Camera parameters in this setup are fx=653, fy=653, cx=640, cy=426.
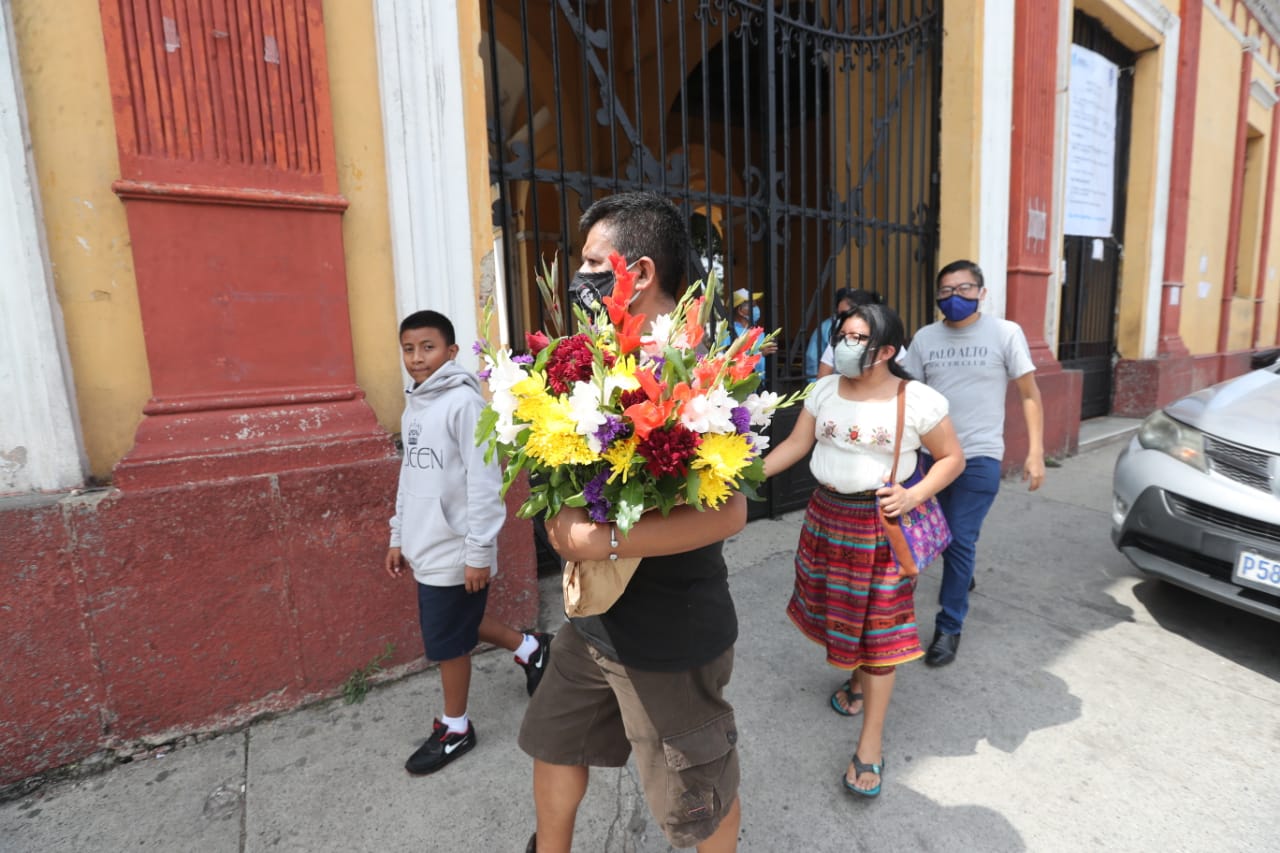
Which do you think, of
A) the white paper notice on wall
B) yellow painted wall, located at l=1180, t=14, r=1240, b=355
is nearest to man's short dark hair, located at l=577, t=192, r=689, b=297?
the white paper notice on wall

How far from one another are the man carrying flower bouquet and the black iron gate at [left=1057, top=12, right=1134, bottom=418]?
7789mm

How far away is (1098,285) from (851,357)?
7812 millimetres

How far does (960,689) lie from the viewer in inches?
111

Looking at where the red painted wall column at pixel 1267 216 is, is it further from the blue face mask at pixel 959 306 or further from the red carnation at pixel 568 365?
the red carnation at pixel 568 365

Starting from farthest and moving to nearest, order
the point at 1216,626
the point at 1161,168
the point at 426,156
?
1. the point at 1161,168
2. the point at 1216,626
3. the point at 426,156

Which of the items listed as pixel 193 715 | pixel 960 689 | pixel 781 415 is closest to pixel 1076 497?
pixel 781 415

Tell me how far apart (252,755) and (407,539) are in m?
1.03

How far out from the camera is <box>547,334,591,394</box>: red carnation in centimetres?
131

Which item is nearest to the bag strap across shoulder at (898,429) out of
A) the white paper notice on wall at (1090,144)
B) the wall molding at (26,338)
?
the wall molding at (26,338)

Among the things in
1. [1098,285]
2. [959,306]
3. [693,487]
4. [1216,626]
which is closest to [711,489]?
[693,487]

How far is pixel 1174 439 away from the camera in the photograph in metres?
3.43

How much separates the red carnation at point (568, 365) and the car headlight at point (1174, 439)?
3399mm

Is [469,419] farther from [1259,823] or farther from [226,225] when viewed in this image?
[1259,823]

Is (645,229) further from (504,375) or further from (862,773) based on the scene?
(862,773)
